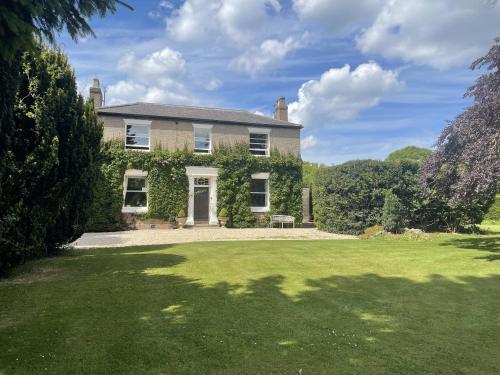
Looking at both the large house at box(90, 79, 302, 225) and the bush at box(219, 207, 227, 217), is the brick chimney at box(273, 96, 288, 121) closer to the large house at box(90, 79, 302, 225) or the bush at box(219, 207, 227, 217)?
the large house at box(90, 79, 302, 225)

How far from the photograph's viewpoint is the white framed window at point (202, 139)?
2372 centimetres

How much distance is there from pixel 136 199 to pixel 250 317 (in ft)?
60.7

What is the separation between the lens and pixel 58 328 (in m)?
4.71

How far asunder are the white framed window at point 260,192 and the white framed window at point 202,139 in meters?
3.68

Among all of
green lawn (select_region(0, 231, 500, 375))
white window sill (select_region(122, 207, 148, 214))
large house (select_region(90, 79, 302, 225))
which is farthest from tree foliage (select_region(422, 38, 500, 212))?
white window sill (select_region(122, 207, 148, 214))

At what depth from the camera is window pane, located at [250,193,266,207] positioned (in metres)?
24.6

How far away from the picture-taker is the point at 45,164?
8.00 metres

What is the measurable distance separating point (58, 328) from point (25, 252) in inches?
155

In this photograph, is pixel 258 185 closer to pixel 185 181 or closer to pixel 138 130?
pixel 185 181

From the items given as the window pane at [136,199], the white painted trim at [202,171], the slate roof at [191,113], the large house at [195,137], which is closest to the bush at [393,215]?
the large house at [195,137]

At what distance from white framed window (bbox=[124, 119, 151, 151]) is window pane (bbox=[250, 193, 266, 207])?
295 inches

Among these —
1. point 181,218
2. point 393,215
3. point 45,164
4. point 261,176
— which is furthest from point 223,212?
point 45,164

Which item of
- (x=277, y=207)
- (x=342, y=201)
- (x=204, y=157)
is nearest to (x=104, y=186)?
(x=204, y=157)

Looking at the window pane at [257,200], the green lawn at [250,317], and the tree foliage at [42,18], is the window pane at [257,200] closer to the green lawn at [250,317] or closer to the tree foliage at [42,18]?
the green lawn at [250,317]
